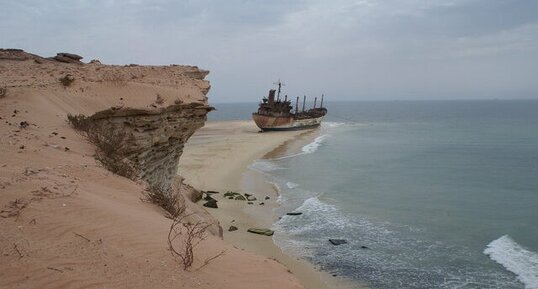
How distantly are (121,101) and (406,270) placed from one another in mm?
9828

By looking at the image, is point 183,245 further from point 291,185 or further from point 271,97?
point 271,97

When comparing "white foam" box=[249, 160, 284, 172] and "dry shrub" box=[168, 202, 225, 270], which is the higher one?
"dry shrub" box=[168, 202, 225, 270]

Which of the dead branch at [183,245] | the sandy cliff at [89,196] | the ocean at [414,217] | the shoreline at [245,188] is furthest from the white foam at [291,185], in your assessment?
the dead branch at [183,245]

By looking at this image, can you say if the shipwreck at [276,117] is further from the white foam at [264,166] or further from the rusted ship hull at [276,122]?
the white foam at [264,166]

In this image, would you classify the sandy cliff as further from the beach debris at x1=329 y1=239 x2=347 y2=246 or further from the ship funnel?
the ship funnel

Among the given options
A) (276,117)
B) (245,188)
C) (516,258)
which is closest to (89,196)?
(516,258)

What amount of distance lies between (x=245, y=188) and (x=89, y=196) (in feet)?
61.9

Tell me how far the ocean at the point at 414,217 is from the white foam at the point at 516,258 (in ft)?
0.11

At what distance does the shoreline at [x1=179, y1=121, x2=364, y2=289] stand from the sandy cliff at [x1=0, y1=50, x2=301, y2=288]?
4379 mm

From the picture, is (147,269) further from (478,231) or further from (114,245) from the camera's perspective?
(478,231)

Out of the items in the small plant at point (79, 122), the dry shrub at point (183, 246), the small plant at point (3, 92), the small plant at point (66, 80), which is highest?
the small plant at point (66, 80)

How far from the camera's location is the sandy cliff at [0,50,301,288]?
4234 millimetres

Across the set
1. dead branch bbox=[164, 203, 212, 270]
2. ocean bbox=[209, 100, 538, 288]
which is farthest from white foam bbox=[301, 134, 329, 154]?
dead branch bbox=[164, 203, 212, 270]

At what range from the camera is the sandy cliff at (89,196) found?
13.9 ft
